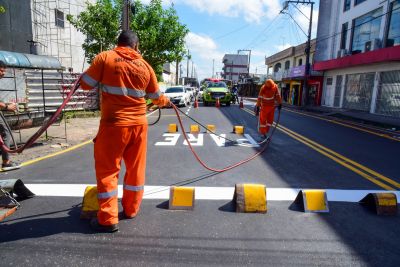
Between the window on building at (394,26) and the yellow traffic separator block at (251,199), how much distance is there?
69.5ft

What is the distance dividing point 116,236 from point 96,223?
0.29 m

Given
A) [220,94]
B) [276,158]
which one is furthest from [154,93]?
[220,94]

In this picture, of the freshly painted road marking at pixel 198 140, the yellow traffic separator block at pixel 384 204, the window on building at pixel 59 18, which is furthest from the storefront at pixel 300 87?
the yellow traffic separator block at pixel 384 204

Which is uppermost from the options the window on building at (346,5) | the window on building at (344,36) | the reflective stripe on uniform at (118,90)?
the window on building at (346,5)

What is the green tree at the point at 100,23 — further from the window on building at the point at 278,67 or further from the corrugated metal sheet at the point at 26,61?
the window on building at the point at 278,67

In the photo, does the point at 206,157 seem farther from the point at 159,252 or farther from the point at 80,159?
the point at 159,252

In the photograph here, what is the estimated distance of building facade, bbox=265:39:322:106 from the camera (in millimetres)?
32656

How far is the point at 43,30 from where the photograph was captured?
19.8 metres

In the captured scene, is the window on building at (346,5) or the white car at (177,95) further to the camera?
the window on building at (346,5)

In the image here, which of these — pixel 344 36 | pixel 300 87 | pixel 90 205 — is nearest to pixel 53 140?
pixel 90 205

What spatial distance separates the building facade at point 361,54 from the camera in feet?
68.0

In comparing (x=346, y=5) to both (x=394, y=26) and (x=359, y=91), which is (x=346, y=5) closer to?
(x=394, y=26)

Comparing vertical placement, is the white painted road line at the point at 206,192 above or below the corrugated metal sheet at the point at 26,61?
below

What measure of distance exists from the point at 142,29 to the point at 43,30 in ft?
20.4
